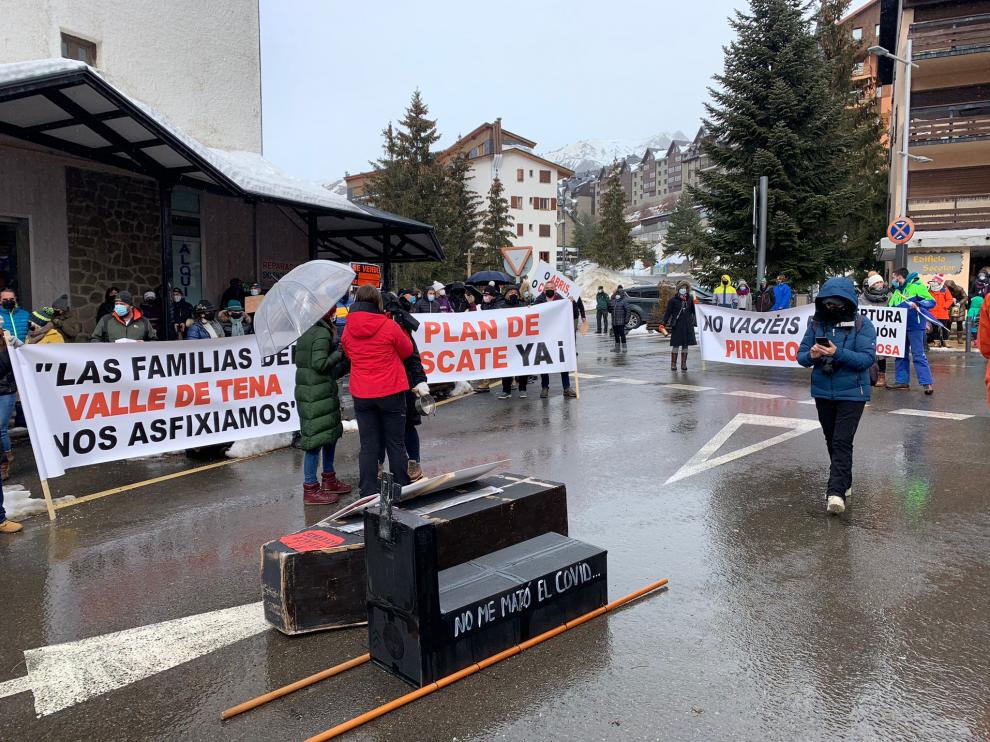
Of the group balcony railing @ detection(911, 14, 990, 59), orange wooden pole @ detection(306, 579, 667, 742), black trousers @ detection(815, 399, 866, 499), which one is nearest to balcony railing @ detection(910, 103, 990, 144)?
balcony railing @ detection(911, 14, 990, 59)

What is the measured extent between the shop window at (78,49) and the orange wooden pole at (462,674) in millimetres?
14913

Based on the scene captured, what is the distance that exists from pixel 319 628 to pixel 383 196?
164ft

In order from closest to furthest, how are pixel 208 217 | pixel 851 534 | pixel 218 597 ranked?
pixel 218 597 → pixel 851 534 → pixel 208 217

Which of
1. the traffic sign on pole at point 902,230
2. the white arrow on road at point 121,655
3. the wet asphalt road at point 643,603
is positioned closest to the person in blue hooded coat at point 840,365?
the wet asphalt road at point 643,603

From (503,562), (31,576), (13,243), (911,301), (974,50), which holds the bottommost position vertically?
(31,576)

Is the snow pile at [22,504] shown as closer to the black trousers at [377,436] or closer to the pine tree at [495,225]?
the black trousers at [377,436]

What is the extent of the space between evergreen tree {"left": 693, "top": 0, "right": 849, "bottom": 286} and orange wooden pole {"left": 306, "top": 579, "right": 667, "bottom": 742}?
25273 mm

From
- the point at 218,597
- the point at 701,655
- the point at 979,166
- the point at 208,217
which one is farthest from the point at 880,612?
the point at 979,166

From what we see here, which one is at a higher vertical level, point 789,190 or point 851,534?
point 789,190

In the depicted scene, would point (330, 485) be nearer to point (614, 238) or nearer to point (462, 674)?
point (462, 674)

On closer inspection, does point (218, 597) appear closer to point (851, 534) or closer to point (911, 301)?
point (851, 534)

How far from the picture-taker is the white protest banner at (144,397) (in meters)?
7.20

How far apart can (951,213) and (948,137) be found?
308cm

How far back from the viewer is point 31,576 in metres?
5.45
